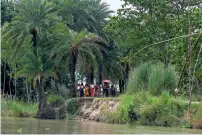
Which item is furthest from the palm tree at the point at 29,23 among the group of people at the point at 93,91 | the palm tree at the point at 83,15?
the palm tree at the point at 83,15

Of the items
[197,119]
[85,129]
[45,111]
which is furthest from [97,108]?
[85,129]

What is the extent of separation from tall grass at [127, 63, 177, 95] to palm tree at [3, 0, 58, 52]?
949 centimetres

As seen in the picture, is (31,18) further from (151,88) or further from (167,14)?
(151,88)

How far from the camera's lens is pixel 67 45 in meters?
28.4

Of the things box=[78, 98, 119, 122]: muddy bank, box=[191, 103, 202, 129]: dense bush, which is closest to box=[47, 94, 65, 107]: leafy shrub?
box=[78, 98, 119, 122]: muddy bank

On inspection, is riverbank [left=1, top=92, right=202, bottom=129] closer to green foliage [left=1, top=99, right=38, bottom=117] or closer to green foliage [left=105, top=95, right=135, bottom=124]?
green foliage [left=105, top=95, right=135, bottom=124]

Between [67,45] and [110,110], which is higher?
[67,45]

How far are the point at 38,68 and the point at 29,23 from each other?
2888mm

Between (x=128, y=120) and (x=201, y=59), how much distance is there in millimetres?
3789

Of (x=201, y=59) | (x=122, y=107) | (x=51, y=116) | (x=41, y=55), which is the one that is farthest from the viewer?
(x=41, y=55)

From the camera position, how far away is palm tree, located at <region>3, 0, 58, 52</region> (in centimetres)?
2861

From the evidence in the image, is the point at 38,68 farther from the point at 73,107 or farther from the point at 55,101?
the point at 73,107

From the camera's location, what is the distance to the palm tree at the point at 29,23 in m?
28.6

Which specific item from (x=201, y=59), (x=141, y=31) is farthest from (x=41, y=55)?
(x=201, y=59)
